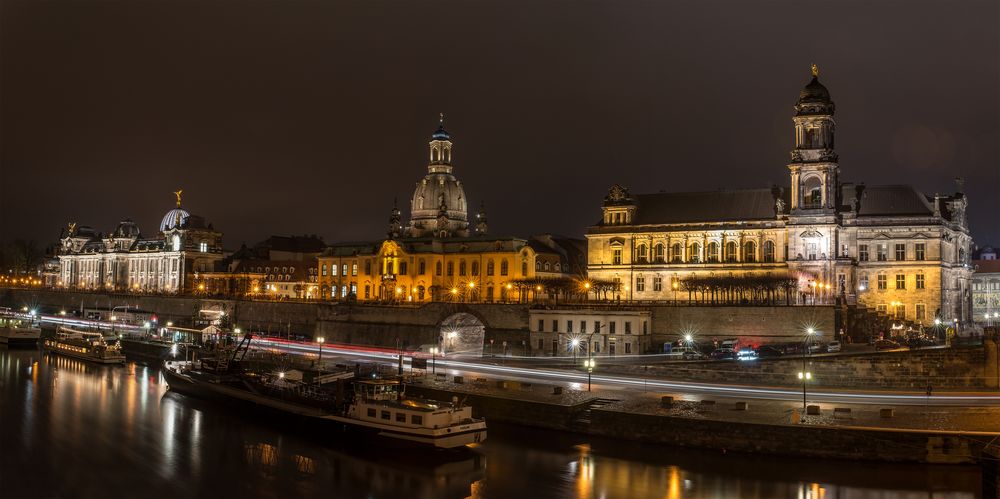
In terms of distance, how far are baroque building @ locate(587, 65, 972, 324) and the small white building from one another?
27.1ft

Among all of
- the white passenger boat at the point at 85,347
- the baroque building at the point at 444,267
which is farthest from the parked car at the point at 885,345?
the white passenger boat at the point at 85,347

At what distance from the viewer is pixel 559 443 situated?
4053 cm

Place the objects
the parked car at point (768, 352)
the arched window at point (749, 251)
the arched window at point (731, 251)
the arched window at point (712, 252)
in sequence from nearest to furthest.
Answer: the parked car at point (768, 352), the arched window at point (749, 251), the arched window at point (731, 251), the arched window at point (712, 252)

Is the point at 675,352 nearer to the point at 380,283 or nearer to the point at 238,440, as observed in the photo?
the point at 238,440

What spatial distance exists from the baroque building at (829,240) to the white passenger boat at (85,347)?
5183cm

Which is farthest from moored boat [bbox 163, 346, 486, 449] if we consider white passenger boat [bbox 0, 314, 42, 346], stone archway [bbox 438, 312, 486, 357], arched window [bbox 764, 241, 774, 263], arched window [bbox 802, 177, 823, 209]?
white passenger boat [bbox 0, 314, 42, 346]

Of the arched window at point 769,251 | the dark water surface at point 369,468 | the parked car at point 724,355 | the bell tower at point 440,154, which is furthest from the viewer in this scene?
the bell tower at point 440,154

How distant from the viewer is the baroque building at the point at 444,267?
89.0m

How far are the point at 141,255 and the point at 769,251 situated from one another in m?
126

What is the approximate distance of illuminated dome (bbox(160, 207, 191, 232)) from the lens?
156 m

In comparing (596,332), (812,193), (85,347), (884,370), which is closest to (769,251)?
(812,193)

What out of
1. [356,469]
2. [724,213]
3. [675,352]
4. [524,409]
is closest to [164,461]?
[356,469]

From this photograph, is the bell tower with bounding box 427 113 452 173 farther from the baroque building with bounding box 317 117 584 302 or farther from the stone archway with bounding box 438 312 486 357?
the stone archway with bounding box 438 312 486 357

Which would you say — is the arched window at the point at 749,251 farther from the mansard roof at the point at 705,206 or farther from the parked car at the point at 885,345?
the parked car at the point at 885,345
